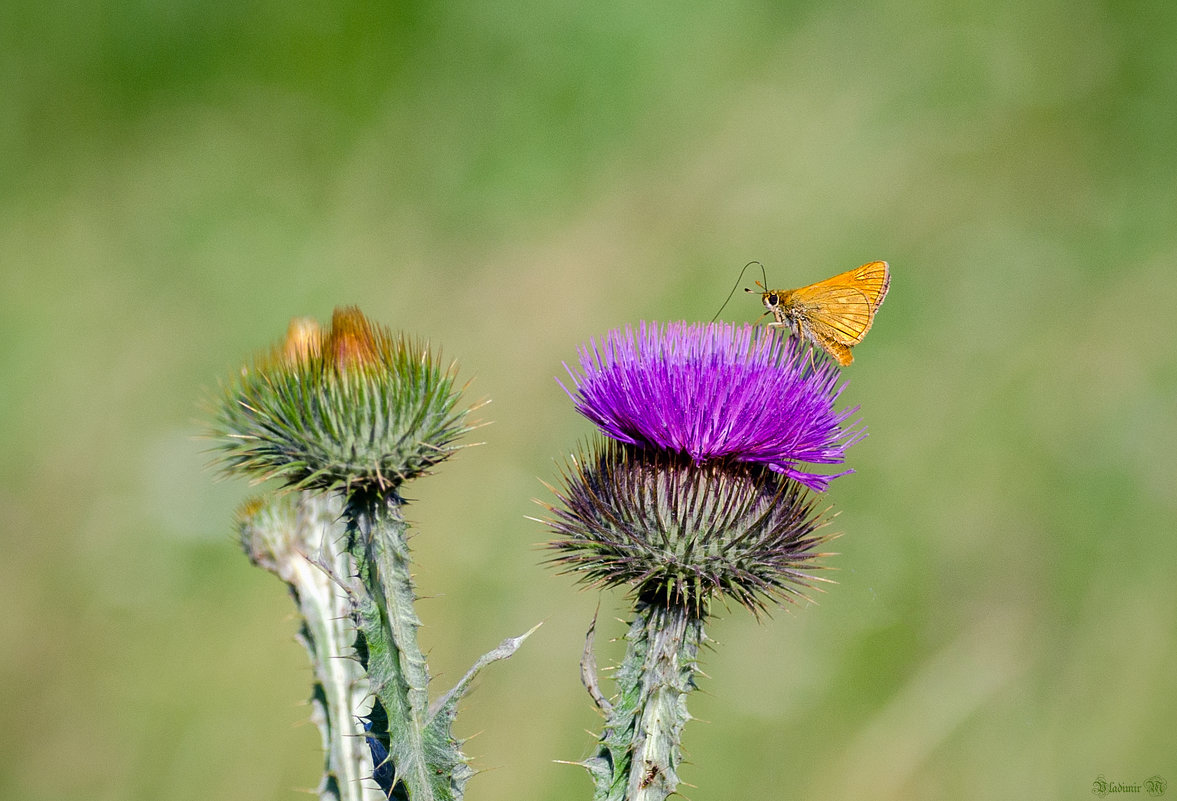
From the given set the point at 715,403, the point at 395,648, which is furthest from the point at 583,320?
the point at 395,648

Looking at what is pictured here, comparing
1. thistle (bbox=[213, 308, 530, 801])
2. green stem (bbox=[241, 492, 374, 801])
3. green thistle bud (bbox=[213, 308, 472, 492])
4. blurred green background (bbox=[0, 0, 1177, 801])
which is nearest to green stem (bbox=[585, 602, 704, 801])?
thistle (bbox=[213, 308, 530, 801])

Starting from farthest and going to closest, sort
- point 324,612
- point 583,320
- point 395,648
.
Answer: point 583,320
point 324,612
point 395,648

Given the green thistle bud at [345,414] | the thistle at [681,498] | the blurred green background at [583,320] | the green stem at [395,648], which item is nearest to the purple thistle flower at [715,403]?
the thistle at [681,498]

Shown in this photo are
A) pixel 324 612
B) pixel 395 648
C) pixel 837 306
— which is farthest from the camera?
pixel 837 306

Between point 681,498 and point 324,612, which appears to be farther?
point 324,612

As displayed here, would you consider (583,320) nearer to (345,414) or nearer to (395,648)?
(345,414)

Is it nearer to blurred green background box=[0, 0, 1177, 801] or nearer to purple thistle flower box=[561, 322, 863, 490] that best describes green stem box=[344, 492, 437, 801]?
purple thistle flower box=[561, 322, 863, 490]
